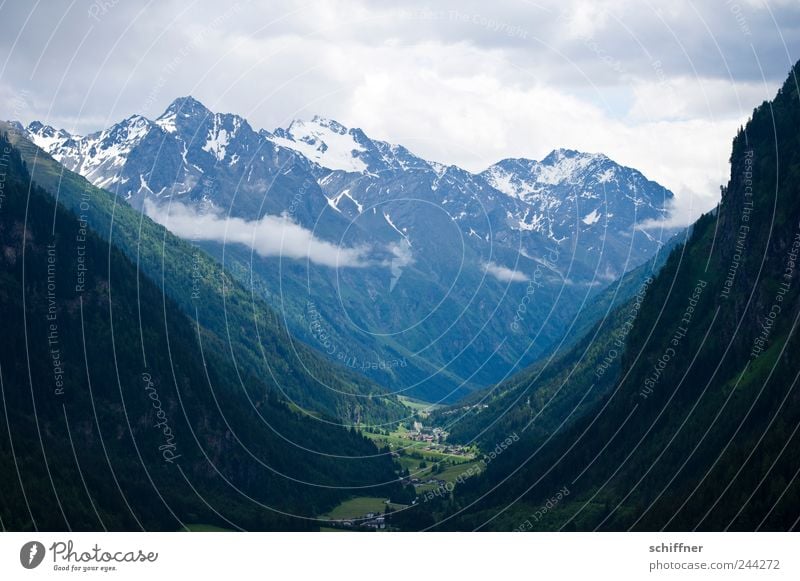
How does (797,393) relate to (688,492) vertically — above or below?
above
